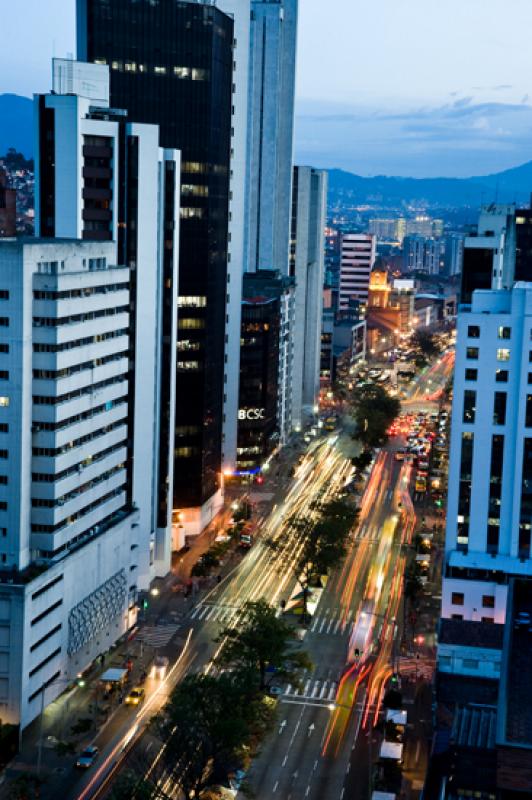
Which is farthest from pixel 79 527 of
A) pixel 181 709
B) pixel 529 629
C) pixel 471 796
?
pixel 471 796

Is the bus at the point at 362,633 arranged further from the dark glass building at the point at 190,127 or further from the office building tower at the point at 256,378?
the office building tower at the point at 256,378

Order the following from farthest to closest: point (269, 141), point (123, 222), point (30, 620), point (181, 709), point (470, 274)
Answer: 1. point (269, 141)
2. point (470, 274)
3. point (123, 222)
4. point (30, 620)
5. point (181, 709)

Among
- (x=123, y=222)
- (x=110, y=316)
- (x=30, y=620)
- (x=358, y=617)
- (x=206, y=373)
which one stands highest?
(x=123, y=222)

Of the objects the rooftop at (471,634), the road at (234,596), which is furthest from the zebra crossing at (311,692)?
the rooftop at (471,634)

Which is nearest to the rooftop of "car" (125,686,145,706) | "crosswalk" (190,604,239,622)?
"crosswalk" (190,604,239,622)

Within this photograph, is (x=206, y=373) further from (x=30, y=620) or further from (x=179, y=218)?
(x=30, y=620)

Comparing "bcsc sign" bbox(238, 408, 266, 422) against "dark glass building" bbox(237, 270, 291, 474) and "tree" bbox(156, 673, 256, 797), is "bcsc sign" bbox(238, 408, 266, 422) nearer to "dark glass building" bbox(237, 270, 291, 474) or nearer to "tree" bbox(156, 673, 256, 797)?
"dark glass building" bbox(237, 270, 291, 474)

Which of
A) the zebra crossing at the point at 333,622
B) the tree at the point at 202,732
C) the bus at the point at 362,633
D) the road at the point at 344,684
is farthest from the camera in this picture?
the zebra crossing at the point at 333,622
